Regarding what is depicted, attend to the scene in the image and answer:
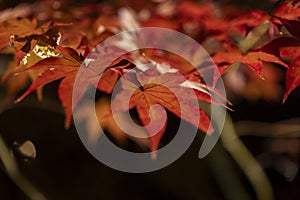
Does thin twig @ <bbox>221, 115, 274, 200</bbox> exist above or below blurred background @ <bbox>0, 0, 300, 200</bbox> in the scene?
above

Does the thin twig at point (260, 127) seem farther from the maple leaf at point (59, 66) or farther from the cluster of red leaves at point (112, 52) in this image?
the maple leaf at point (59, 66)

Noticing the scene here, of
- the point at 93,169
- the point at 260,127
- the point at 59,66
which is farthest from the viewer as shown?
the point at 260,127

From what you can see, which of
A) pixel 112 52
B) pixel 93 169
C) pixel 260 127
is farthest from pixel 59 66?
pixel 260 127

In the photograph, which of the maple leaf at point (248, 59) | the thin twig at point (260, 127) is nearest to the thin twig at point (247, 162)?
the thin twig at point (260, 127)

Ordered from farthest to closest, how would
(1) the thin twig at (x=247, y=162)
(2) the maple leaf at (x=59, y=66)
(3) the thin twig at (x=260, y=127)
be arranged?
(3) the thin twig at (x=260, y=127), (1) the thin twig at (x=247, y=162), (2) the maple leaf at (x=59, y=66)

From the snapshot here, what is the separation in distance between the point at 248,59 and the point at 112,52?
8.8 inches

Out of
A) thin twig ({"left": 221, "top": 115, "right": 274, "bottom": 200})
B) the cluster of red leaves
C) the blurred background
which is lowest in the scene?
the blurred background

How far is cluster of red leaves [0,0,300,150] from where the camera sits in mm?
679

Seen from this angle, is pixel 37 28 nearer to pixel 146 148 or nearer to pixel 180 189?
pixel 146 148

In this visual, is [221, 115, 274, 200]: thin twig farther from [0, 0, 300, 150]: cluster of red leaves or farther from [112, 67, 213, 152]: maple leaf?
[112, 67, 213, 152]: maple leaf

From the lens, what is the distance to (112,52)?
2.47 ft

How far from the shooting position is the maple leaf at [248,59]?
71 cm

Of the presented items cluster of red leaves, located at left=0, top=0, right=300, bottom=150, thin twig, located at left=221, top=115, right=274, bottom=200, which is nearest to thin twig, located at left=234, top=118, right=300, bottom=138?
thin twig, located at left=221, top=115, right=274, bottom=200

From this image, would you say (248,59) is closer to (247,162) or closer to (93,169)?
(247,162)
